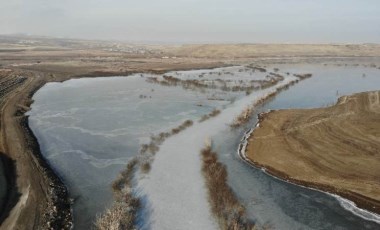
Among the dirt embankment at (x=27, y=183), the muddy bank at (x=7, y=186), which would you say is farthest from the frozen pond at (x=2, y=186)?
the dirt embankment at (x=27, y=183)

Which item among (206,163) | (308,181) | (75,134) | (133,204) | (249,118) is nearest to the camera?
(133,204)

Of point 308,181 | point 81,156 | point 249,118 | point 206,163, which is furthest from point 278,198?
point 249,118

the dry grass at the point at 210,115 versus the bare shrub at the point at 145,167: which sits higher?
the bare shrub at the point at 145,167

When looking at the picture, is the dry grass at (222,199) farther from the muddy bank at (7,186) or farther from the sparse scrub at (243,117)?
the muddy bank at (7,186)

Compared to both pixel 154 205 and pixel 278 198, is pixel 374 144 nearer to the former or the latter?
pixel 278 198

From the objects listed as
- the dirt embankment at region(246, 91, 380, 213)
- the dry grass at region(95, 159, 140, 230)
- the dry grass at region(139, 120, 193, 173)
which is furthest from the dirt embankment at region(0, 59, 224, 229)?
the dirt embankment at region(246, 91, 380, 213)

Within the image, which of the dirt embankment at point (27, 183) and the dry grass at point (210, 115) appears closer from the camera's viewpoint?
the dirt embankment at point (27, 183)

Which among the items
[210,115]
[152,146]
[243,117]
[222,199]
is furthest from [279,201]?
[210,115]
